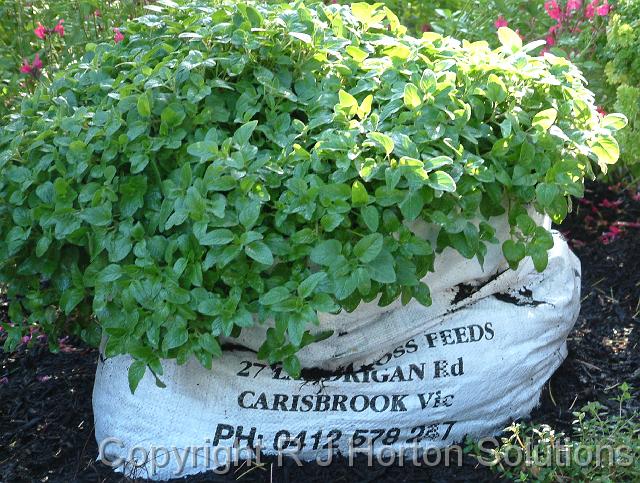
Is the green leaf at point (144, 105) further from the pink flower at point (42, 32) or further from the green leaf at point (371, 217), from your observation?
the pink flower at point (42, 32)

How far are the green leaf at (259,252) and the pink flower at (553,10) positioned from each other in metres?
2.11

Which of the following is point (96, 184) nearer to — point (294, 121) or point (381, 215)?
point (294, 121)

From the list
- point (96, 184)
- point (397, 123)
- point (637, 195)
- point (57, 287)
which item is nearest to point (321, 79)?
point (397, 123)

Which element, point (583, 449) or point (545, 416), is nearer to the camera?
point (583, 449)

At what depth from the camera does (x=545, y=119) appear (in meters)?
2.42

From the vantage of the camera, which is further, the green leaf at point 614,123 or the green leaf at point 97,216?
the green leaf at point 614,123

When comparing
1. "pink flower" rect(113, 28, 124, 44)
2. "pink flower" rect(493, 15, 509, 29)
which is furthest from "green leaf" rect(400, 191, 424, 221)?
"pink flower" rect(493, 15, 509, 29)

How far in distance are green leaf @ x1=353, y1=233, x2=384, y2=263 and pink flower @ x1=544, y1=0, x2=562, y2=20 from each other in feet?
6.51

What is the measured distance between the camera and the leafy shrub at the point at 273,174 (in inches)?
87.8

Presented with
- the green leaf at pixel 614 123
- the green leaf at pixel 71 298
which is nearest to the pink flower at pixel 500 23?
the green leaf at pixel 614 123

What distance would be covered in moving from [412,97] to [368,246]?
1.46 feet

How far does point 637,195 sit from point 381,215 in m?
2.11

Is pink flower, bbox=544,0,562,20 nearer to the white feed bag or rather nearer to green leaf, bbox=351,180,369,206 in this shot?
the white feed bag

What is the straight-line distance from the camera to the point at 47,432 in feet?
9.50
